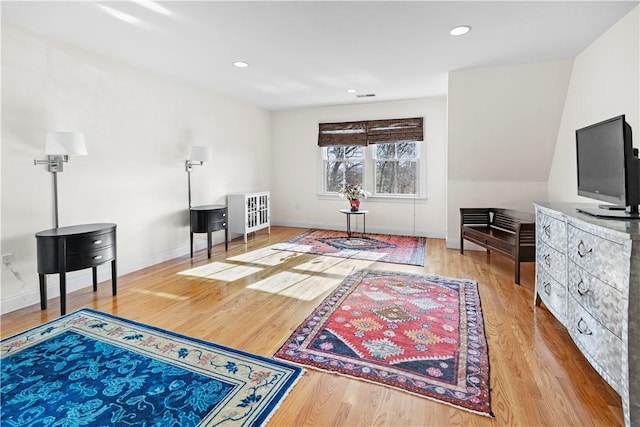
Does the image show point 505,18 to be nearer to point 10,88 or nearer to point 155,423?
point 155,423

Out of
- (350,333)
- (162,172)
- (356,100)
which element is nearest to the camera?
(350,333)

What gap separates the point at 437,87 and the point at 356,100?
1491 mm

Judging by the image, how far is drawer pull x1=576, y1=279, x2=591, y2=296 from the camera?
1920mm

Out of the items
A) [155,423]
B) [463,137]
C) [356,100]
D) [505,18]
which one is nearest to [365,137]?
[356,100]

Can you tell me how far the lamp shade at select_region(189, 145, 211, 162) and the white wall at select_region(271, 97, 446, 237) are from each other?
8.87 ft

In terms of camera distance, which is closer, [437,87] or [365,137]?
[437,87]

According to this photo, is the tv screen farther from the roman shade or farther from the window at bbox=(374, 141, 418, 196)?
the roman shade

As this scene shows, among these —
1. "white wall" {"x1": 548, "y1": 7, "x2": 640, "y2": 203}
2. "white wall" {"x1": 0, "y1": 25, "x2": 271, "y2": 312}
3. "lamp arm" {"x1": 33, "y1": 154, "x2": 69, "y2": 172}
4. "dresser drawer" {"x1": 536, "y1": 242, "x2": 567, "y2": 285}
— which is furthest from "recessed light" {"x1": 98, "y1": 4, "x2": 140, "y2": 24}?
"white wall" {"x1": 548, "y1": 7, "x2": 640, "y2": 203}

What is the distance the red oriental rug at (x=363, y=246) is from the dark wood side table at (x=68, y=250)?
8.46ft

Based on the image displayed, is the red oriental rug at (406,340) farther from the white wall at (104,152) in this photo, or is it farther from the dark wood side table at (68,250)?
the white wall at (104,152)

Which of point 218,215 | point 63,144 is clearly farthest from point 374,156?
point 63,144

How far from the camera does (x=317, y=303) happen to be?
3051 mm

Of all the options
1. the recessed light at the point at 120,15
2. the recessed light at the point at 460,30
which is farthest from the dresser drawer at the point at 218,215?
the recessed light at the point at 460,30

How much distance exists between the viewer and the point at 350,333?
2.46 meters
